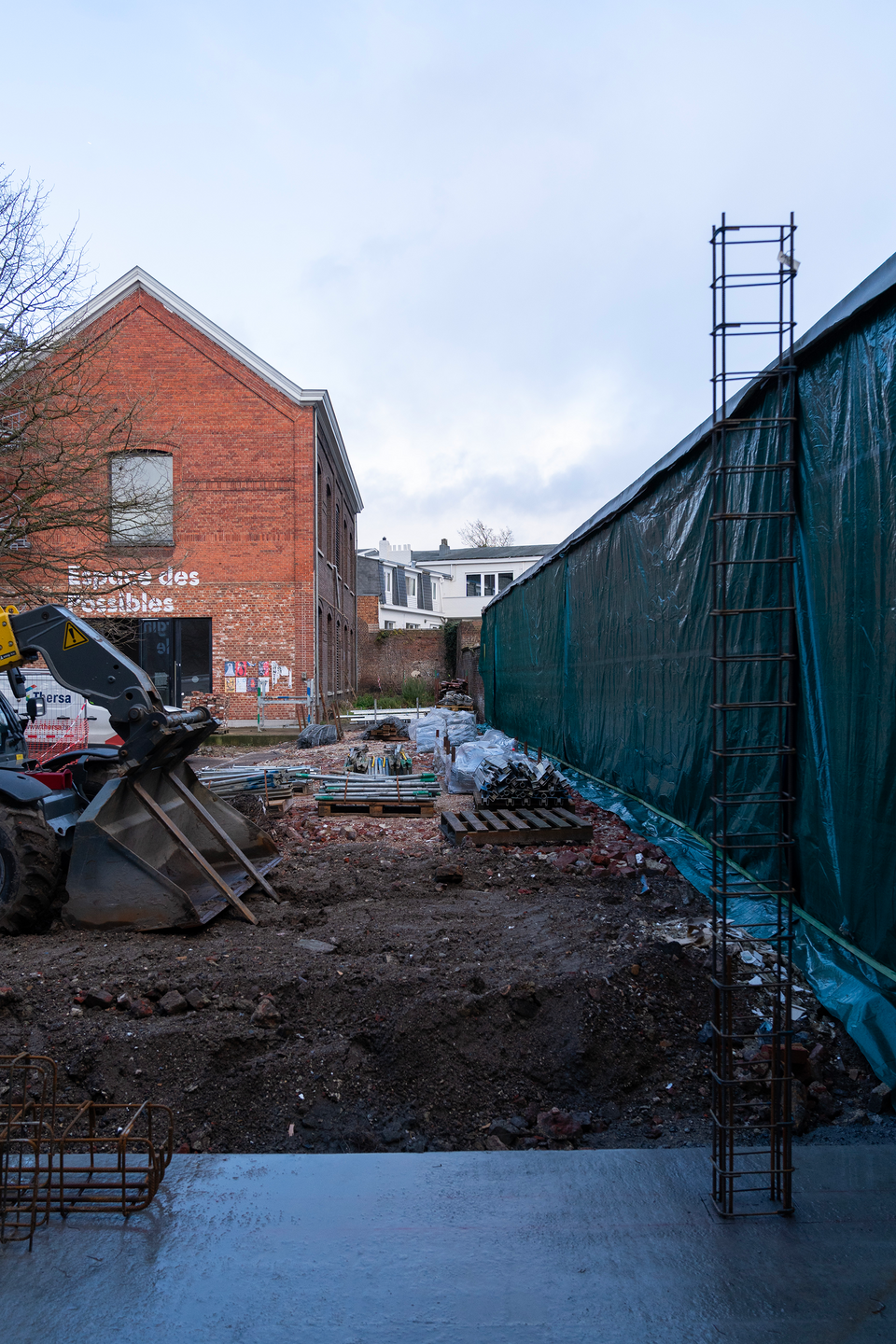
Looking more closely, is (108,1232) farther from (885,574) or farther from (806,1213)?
(885,574)

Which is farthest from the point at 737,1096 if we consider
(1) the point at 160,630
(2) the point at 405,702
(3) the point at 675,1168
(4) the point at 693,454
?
(2) the point at 405,702

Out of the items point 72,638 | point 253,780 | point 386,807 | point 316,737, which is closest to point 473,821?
point 386,807

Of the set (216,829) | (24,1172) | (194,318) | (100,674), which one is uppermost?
(194,318)

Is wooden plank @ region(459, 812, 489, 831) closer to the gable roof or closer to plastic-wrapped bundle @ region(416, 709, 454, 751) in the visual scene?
plastic-wrapped bundle @ region(416, 709, 454, 751)

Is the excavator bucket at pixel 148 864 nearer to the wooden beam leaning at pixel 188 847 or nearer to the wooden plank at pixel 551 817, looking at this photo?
the wooden beam leaning at pixel 188 847

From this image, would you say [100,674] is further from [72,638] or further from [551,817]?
[551,817]

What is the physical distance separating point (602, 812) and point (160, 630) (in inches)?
620

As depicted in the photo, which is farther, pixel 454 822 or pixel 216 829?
pixel 454 822

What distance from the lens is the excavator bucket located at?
5582 millimetres

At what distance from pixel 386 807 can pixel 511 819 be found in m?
2.21

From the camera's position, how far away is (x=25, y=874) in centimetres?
570

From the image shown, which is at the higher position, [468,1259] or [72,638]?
[72,638]

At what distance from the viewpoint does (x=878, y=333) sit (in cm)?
425

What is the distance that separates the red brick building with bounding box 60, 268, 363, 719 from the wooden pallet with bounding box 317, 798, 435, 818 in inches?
470
